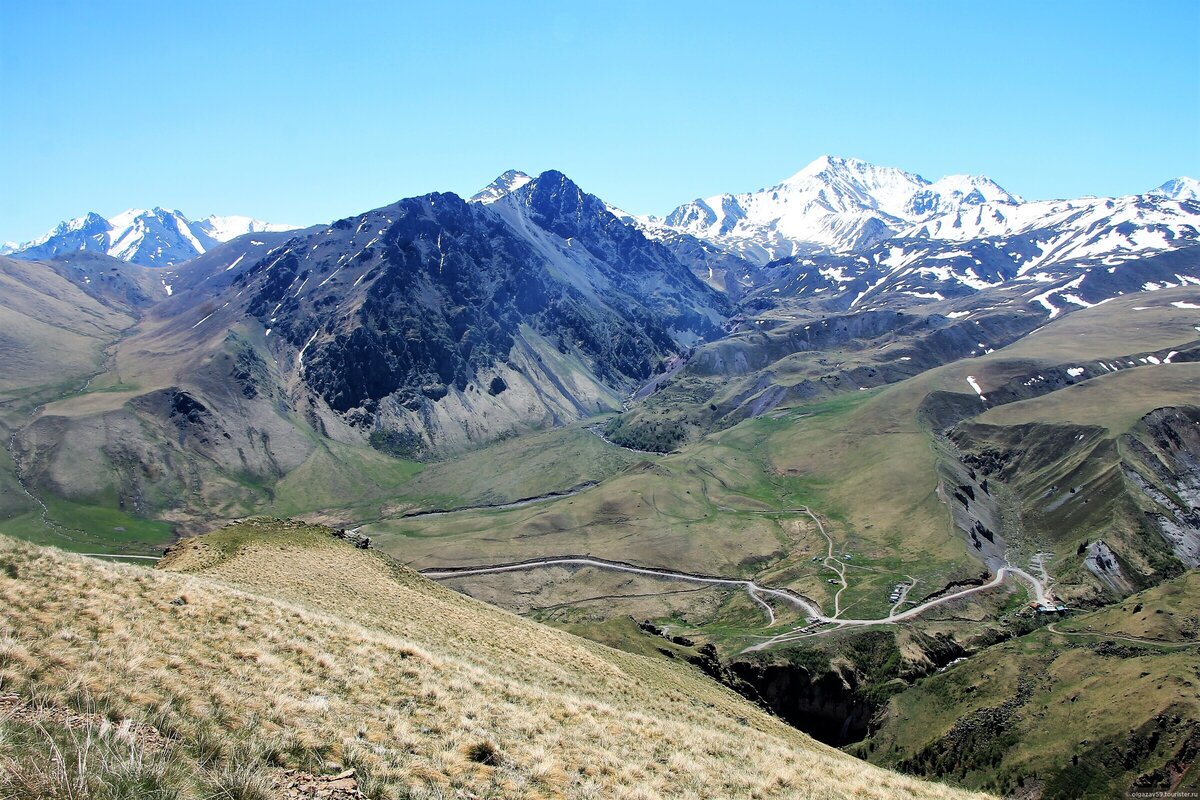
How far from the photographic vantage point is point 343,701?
2117 cm

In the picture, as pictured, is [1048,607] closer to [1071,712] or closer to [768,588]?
[768,588]

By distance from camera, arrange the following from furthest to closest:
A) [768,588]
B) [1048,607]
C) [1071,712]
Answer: [768,588] < [1048,607] < [1071,712]

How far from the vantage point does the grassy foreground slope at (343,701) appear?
51.4 ft

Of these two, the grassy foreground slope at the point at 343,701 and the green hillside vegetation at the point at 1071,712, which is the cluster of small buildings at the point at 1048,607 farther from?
the grassy foreground slope at the point at 343,701

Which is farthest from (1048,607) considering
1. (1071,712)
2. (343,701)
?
(343,701)

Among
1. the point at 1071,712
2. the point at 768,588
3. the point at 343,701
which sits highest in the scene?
the point at 343,701

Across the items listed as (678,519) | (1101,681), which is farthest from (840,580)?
(1101,681)

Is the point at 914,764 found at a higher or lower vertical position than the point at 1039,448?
lower

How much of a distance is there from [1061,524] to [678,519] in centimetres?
9269

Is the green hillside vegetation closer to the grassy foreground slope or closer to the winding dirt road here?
the winding dirt road

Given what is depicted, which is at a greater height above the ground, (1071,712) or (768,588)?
(1071,712)

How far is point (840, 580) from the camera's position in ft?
471

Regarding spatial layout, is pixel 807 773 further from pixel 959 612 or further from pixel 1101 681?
pixel 959 612

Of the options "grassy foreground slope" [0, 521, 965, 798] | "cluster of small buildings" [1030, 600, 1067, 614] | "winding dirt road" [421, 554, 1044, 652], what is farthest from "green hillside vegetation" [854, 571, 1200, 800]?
"grassy foreground slope" [0, 521, 965, 798]
